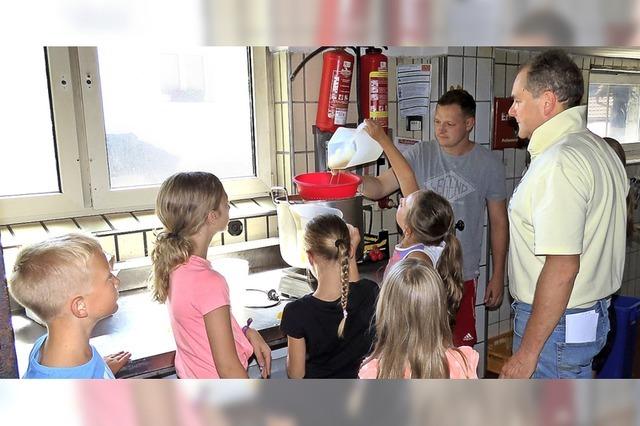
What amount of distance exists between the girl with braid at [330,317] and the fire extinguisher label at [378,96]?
0.83 metres

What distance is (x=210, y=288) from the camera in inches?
50.4

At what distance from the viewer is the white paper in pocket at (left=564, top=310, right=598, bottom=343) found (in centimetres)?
138

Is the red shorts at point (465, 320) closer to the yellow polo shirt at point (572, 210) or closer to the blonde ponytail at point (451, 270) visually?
the blonde ponytail at point (451, 270)

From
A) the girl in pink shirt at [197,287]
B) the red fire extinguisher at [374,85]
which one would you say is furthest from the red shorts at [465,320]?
the girl in pink shirt at [197,287]

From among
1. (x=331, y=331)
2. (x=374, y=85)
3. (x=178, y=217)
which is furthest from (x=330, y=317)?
(x=374, y=85)

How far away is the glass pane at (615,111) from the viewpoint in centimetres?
371

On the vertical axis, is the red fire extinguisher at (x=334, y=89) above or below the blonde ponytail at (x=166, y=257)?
above

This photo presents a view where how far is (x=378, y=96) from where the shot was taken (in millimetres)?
2213

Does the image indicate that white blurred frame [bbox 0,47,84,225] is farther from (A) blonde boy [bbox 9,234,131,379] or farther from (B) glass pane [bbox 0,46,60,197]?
(A) blonde boy [bbox 9,234,131,379]

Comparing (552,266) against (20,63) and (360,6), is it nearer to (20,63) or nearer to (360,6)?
(360,6)

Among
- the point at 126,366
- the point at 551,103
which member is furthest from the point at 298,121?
the point at 126,366

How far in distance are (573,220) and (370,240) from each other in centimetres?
119

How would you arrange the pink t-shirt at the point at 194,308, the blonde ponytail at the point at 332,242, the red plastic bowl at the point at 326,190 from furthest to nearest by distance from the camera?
the red plastic bowl at the point at 326,190, the blonde ponytail at the point at 332,242, the pink t-shirt at the point at 194,308

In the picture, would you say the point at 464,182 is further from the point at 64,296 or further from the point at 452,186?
the point at 64,296
